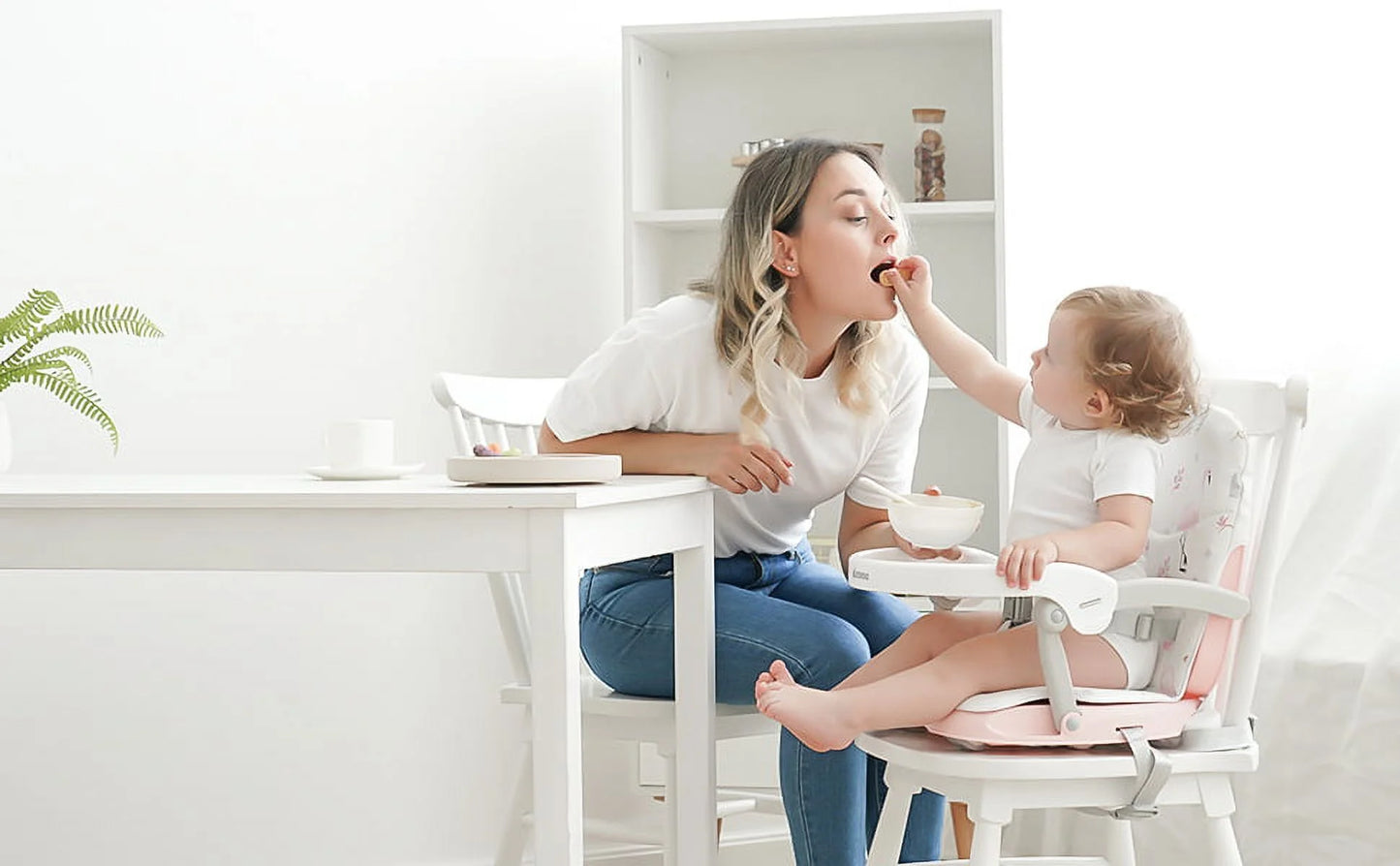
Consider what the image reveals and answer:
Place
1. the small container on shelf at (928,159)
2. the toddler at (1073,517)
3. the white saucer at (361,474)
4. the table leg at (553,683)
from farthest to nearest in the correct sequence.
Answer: the small container on shelf at (928,159) → the white saucer at (361,474) → the toddler at (1073,517) → the table leg at (553,683)

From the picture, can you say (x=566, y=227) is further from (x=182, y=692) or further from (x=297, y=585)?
(x=182, y=692)

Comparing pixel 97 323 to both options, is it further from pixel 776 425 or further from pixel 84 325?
pixel 776 425

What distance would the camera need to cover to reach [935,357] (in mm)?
1997

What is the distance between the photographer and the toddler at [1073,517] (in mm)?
1607

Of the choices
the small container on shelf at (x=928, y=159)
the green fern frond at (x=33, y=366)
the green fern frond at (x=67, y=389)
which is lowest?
the green fern frond at (x=67, y=389)

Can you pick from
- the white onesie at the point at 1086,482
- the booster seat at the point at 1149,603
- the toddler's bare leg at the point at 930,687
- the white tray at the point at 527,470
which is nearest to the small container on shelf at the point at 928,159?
the white onesie at the point at 1086,482

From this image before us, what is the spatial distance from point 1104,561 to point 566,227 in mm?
1597

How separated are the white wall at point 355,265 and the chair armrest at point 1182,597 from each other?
1117mm

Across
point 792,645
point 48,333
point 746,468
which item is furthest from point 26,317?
point 792,645

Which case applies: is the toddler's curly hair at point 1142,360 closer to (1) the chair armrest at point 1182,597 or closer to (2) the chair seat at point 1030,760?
(1) the chair armrest at point 1182,597

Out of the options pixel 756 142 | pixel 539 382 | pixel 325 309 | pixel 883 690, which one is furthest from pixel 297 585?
pixel 883 690

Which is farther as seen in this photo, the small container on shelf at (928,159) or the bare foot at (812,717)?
the small container on shelf at (928,159)

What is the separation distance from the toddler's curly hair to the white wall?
38.0 inches

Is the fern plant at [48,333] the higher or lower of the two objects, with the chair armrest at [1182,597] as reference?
higher
